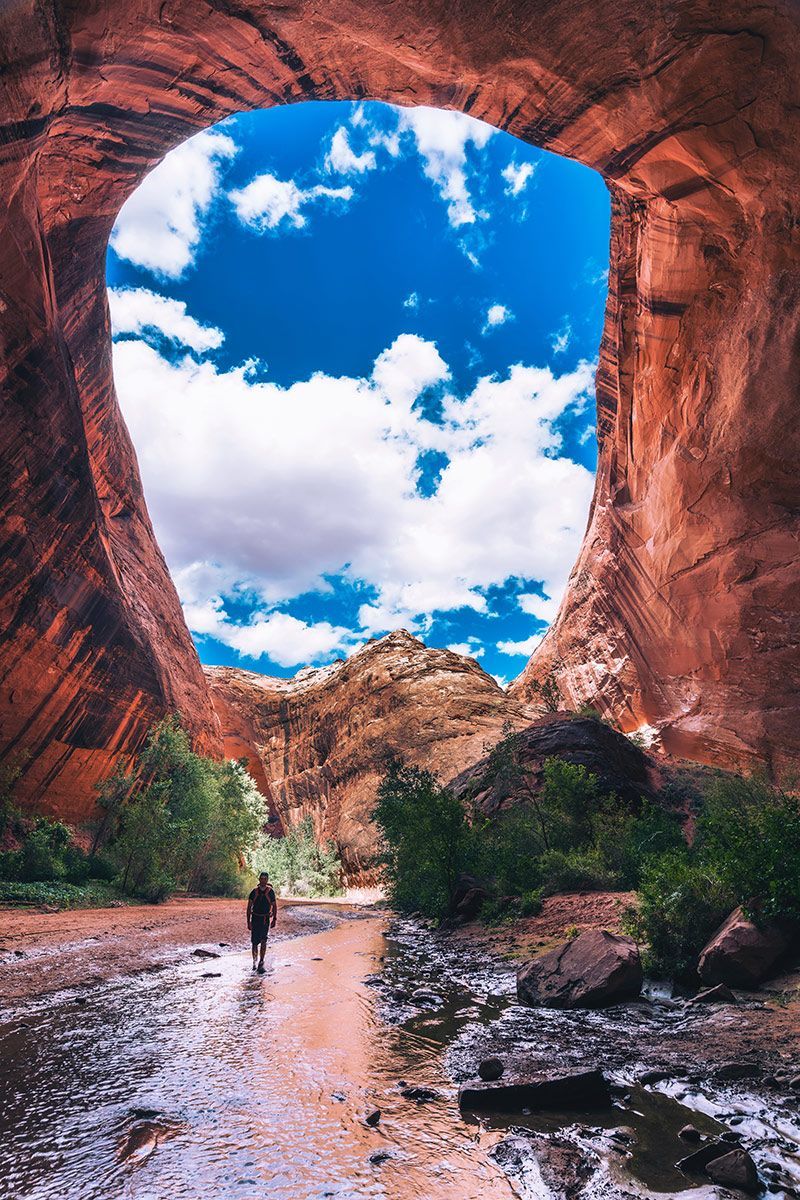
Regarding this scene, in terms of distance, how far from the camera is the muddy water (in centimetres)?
330

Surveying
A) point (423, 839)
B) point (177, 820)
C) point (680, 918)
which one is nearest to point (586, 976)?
point (680, 918)

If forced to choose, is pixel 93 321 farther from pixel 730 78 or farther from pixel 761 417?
pixel 761 417

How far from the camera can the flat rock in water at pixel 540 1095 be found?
432 centimetres

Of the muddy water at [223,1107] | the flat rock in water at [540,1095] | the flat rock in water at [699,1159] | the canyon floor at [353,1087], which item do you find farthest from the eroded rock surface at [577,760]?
the flat rock in water at [699,1159]

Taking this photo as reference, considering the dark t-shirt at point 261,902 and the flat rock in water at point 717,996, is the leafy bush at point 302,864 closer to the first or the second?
the dark t-shirt at point 261,902

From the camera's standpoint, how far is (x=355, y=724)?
60500 millimetres

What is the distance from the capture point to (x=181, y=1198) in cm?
309

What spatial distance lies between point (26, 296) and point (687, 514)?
86.7 ft

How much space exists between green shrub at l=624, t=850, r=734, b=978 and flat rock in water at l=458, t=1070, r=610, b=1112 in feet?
13.5

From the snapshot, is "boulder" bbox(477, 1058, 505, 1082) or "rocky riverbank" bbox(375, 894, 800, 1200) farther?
"boulder" bbox(477, 1058, 505, 1082)

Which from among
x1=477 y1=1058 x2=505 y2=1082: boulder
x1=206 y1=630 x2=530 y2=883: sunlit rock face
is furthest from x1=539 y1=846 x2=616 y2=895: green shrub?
x1=206 y1=630 x2=530 y2=883: sunlit rock face

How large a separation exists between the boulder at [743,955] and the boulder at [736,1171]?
14.0 feet

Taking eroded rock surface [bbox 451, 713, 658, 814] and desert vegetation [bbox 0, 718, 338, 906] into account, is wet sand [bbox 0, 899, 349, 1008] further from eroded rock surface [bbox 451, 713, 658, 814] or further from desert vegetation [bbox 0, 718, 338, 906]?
eroded rock surface [bbox 451, 713, 658, 814]

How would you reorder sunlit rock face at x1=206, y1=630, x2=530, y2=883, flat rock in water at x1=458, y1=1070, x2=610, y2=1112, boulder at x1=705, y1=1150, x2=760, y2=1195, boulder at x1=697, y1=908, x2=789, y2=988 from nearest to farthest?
1. boulder at x1=705, y1=1150, x2=760, y2=1195
2. flat rock in water at x1=458, y1=1070, x2=610, y2=1112
3. boulder at x1=697, y1=908, x2=789, y2=988
4. sunlit rock face at x1=206, y1=630, x2=530, y2=883
